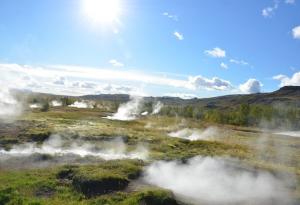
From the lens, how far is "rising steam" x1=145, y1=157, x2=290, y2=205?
29.9 m

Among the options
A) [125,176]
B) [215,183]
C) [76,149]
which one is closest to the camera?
[125,176]

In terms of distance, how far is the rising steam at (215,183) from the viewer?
29.9 metres

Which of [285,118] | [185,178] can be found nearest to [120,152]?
[185,178]

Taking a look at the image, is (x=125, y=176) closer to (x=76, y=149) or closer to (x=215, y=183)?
(x=215, y=183)

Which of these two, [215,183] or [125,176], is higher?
[125,176]

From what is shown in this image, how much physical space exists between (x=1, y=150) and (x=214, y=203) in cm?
2662

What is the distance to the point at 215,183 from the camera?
112 feet

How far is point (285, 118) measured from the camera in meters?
171

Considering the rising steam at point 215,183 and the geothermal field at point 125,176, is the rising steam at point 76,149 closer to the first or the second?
the geothermal field at point 125,176

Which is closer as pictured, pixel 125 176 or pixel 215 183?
pixel 125 176

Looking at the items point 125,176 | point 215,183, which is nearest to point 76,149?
point 125,176

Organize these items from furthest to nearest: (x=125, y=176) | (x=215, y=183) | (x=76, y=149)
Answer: (x=76, y=149), (x=215, y=183), (x=125, y=176)

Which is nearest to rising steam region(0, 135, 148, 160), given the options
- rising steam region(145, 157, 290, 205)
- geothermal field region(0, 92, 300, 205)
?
geothermal field region(0, 92, 300, 205)

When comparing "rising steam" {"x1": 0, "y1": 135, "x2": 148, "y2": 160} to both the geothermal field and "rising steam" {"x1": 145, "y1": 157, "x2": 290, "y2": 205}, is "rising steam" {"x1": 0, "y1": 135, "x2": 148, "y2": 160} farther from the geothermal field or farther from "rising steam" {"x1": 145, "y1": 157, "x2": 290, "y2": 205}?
"rising steam" {"x1": 145, "y1": 157, "x2": 290, "y2": 205}
